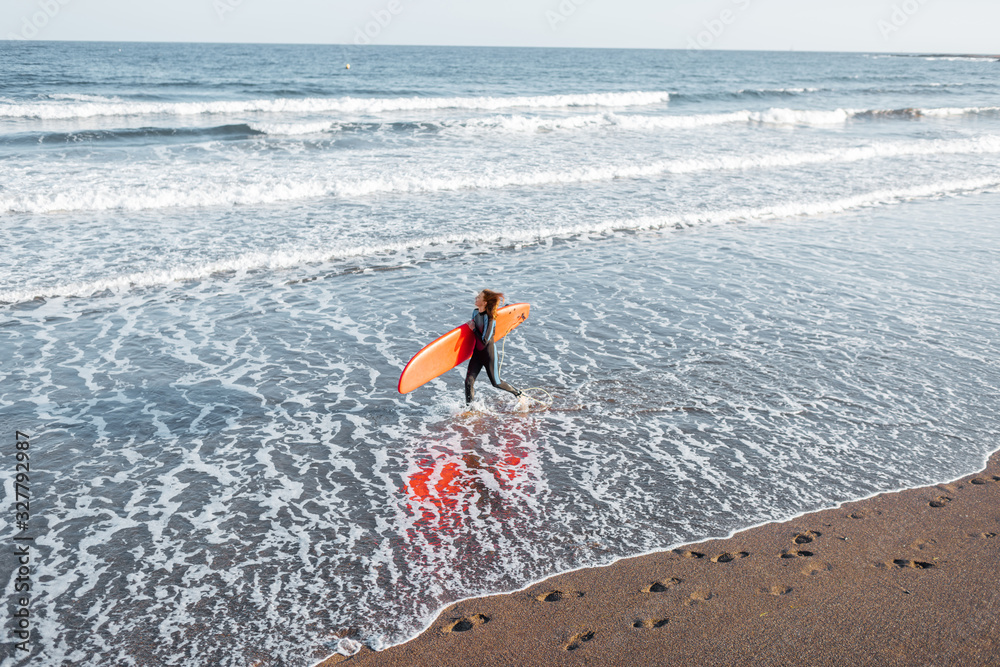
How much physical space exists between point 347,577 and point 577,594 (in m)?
1.60

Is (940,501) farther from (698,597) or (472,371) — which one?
(472,371)

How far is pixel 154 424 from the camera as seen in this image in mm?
6914

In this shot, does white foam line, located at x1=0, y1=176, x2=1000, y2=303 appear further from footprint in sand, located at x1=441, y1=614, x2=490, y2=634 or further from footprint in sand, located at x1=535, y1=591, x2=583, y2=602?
footprint in sand, located at x1=535, y1=591, x2=583, y2=602

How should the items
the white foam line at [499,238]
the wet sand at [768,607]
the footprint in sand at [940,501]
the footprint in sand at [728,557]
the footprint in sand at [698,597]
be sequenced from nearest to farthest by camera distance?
the wet sand at [768,607] < the footprint in sand at [698,597] < the footprint in sand at [728,557] < the footprint in sand at [940,501] < the white foam line at [499,238]

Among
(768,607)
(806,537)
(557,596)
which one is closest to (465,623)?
(557,596)

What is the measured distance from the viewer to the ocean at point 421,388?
4.92 m

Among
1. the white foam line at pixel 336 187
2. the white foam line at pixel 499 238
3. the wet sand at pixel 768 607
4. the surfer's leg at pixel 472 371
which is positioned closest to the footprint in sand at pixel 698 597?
the wet sand at pixel 768 607

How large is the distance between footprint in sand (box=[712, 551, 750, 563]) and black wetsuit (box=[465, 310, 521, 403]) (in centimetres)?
286

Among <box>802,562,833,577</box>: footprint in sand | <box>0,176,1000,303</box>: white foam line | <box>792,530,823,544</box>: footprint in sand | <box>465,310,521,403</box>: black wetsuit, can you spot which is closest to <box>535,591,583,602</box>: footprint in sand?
<box>802,562,833,577</box>: footprint in sand

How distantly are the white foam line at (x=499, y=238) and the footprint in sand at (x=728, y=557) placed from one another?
9052 millimetres

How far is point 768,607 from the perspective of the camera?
4516 mm

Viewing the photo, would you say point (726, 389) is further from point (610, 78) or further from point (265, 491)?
point (610, 78)

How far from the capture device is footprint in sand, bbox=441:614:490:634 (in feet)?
14.2

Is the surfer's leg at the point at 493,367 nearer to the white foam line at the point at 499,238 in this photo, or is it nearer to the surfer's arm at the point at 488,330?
the surfer's arm at the point at 488,330
